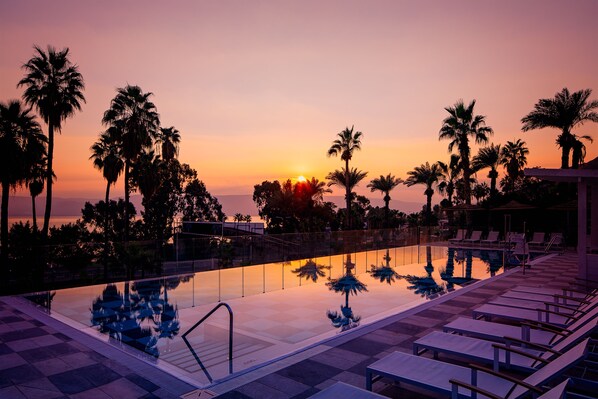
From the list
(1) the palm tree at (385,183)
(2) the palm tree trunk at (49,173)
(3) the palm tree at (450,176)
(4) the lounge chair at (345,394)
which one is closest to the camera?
(4) the lounge chair at (345,394)

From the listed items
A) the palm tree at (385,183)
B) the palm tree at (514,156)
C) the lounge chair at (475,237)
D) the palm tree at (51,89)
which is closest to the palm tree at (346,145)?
the palm tree at (385,183)

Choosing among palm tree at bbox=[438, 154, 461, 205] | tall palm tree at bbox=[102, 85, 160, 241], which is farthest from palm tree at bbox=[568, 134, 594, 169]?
tall palm tree at bbox=[102, 85, 160, 241]

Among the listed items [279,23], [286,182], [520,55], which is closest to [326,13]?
[279,23]

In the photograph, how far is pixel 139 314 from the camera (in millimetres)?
9734

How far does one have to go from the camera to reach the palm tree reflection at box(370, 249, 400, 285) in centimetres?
1472

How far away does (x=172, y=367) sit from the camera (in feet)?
19.2

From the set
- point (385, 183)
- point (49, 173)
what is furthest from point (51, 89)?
point (385, 183)

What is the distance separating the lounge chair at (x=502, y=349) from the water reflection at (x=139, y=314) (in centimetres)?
454

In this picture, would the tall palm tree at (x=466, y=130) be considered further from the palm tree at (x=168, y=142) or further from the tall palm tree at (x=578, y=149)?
the palm tree at (x=168, y=142)

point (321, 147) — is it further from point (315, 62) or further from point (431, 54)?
point (431, 54)

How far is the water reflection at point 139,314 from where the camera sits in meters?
7.87

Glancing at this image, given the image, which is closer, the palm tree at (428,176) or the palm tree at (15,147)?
the palm tree at (15,147)

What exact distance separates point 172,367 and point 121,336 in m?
2.59

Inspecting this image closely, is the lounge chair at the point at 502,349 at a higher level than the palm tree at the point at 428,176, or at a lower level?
lower
